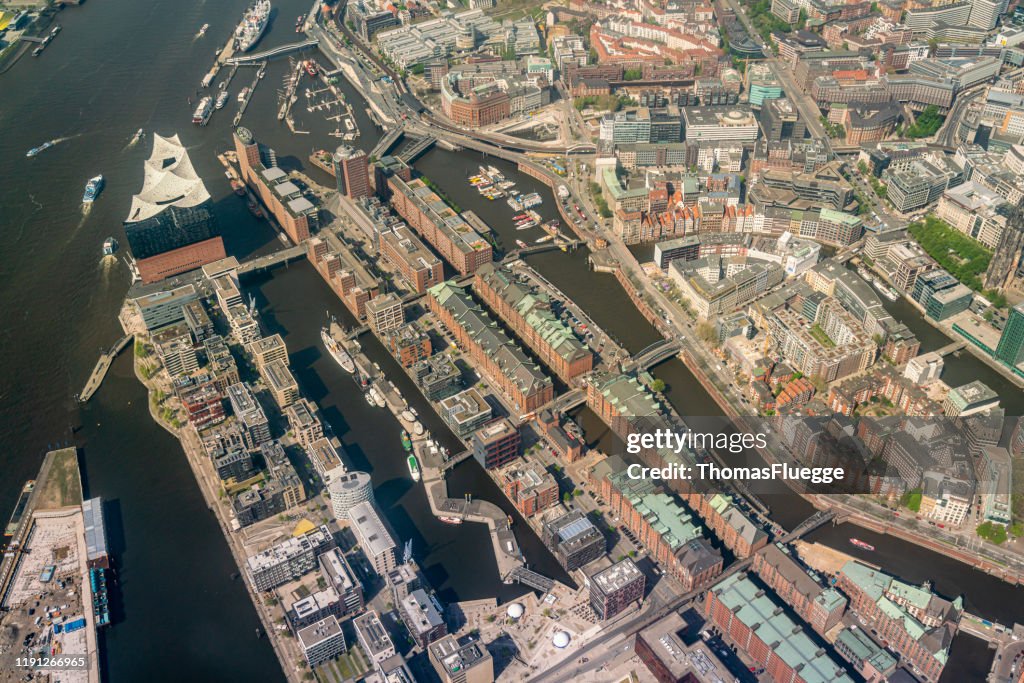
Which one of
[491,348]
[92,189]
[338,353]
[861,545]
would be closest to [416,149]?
[92,189]

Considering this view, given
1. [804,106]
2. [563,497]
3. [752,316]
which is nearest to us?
[563,497]

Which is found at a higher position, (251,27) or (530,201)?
(251,27)

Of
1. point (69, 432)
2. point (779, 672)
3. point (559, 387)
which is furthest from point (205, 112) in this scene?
point (779, 672)

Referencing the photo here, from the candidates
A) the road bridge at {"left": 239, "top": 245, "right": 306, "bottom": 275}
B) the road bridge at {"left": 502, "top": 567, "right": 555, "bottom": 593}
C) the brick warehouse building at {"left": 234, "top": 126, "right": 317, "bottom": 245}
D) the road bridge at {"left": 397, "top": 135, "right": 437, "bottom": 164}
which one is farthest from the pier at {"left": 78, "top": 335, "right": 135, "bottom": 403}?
the road bridge at {"left": 502, "top": 567, "right": 555, "bottom": 593}

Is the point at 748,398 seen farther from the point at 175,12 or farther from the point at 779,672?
the point at 175,12

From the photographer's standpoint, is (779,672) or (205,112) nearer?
(779,672)

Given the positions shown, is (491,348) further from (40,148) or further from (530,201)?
(40,148)

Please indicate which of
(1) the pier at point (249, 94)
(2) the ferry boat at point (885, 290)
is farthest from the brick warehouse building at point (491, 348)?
(1) the pier at point (249, 94)
